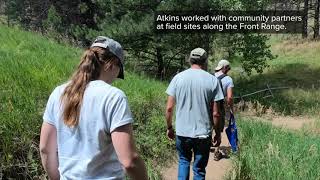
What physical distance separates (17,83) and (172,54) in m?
13.0

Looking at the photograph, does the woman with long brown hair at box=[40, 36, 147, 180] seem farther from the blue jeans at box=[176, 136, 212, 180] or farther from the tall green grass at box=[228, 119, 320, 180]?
the tall green grass at box=[228, 119, 320, 180]

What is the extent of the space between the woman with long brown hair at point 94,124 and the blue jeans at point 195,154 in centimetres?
243

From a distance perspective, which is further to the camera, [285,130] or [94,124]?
[285,130]

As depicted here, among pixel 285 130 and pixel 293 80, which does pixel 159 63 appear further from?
→ pixel 285 130

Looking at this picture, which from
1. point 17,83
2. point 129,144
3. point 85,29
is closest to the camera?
point 129,144

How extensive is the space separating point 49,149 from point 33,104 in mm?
3175

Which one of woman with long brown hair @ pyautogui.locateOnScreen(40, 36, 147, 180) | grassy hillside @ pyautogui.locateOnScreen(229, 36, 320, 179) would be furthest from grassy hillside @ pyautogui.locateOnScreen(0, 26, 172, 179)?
woman with long brown hair @ pyautogui.locateOnScreen(40, 36, 147, 180)

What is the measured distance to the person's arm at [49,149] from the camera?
2.52 metres

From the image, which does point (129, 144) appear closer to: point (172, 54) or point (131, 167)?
point (131, 167)

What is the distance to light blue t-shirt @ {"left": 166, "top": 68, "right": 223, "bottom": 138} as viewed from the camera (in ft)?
15.8

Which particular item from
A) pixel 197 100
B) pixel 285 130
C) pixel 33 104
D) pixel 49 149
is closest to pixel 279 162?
pixel 197 100

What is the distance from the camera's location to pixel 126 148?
2.29 m

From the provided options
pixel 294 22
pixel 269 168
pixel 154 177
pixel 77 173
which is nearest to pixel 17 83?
pixel 154 177

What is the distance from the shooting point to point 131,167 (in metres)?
2.34
